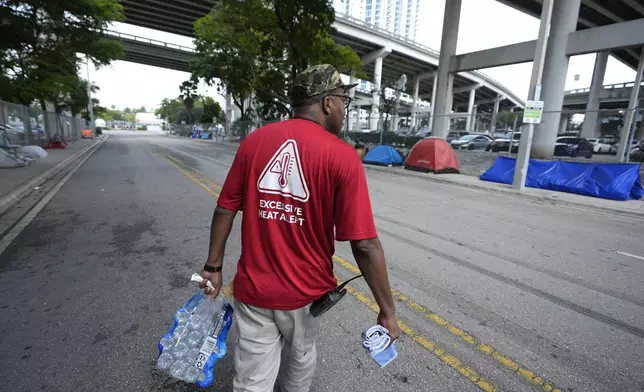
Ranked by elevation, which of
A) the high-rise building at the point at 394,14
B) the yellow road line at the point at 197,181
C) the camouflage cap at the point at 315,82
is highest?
the high-rise building at the point at 394,14

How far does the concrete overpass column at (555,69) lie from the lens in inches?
739

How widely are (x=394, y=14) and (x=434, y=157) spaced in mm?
83288

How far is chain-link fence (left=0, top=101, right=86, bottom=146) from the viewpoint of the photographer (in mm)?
12297

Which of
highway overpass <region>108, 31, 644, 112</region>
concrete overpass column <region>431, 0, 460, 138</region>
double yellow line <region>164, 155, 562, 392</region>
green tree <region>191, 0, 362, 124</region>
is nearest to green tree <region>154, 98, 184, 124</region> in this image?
highway overpass <region>108, 31, 644, 112</region>

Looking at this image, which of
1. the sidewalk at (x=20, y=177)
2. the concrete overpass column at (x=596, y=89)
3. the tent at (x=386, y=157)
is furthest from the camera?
the concrete overpass column at (x=596, y=89)

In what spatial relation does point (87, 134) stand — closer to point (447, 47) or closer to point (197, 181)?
point (197, 181)

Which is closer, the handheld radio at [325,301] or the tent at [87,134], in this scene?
the handheld radio at [325,301]

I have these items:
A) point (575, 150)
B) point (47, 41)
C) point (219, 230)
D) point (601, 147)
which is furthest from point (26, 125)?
point (601, 147)

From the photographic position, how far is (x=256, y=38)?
20.2 m

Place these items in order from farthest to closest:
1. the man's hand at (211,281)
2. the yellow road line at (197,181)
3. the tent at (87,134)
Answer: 1. the tent at (87,134)
2. the yellow road line at (197,181)
3. the man's hand at (211,281)

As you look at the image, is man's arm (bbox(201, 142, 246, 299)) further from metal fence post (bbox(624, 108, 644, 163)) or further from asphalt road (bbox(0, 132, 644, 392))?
metal fence post (bbox(624, 108, 644, 163))

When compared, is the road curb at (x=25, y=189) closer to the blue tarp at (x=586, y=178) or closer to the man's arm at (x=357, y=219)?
the man's arm at (x=357, y=219)

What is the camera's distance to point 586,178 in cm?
985

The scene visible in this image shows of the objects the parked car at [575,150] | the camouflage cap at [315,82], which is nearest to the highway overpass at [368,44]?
the parked car at [575,150]
